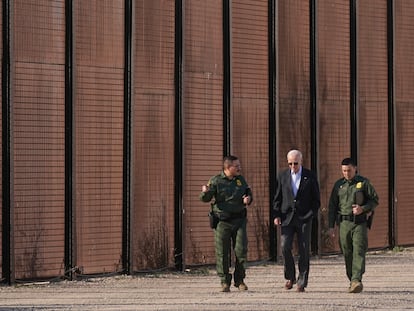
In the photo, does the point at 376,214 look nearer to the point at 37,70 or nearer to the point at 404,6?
the point at 404,6

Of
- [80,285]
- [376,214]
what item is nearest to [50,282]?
[80,285]

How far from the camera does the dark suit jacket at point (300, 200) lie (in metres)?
17.3

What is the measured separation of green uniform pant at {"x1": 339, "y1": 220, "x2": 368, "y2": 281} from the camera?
17.1m

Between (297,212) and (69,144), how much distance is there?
366 centimetres

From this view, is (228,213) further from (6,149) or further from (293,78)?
(293,78)

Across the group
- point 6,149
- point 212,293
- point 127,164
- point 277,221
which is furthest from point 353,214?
point 6,149

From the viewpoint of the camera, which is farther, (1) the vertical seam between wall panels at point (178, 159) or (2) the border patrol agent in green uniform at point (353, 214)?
(1) the vertical seam between wall panels at point (178, 159)

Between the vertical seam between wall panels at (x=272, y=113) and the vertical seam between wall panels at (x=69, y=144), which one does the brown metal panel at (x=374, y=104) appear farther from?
the vertical seam between wall panels at (x=69, y=144)

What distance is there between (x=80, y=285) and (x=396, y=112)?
8800mm

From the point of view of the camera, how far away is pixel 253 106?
72.7ft

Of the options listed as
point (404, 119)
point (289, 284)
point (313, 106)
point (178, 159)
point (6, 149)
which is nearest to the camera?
point (289, 284)

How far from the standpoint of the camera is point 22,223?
18.5 m

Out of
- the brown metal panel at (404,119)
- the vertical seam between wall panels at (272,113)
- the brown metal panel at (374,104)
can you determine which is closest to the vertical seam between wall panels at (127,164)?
the vertical seam between wall panels at (272,113)

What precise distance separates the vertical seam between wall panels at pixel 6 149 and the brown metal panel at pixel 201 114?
3.38 meters
